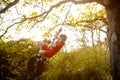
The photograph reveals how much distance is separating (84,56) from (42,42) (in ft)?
20.7

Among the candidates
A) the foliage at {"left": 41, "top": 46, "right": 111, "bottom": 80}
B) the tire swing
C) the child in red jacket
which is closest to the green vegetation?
the foliage at {"left": 41, "top": 46, "right": 111, "bottom": 80}

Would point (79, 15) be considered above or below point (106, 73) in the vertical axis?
above

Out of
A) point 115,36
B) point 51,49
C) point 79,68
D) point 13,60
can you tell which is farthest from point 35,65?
point 13,60

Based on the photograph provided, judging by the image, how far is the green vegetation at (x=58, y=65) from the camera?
557 inches

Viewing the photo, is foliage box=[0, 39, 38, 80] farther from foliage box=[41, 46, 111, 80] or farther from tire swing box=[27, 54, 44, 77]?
tire swing box=[27, 54, 44, 77]

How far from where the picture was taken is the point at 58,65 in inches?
590

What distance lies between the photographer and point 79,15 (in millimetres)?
19703

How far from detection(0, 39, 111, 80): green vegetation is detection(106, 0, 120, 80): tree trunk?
4.49 meters

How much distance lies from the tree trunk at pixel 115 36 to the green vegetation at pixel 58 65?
4487 mm

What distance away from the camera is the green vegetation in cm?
1416

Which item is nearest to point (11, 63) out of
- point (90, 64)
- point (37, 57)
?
point (90, 64)

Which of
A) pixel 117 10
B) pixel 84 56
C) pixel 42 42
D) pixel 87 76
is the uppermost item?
pixel 117 10

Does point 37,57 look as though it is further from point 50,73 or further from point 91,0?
point 50,73

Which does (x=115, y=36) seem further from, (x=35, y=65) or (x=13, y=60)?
(x=13, y=60)
